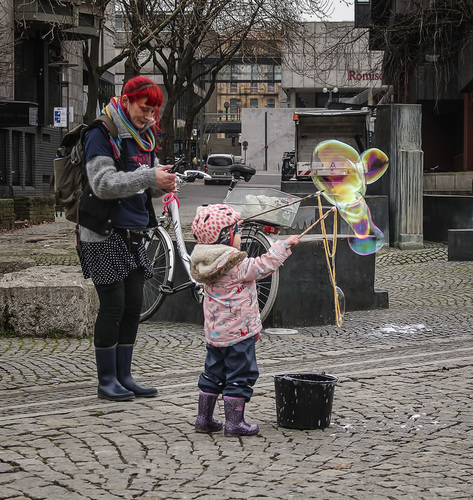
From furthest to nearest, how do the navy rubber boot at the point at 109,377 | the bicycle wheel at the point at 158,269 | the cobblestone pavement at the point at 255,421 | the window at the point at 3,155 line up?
the window at the point at 3,155 < the bicycle wheel at the point at 158,269 < the navy rubber boot at the point at 109,377 < the cobblestone pavement at the point at 255,421

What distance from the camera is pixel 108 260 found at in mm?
6004

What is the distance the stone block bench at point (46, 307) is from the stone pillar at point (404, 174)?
30.1ft

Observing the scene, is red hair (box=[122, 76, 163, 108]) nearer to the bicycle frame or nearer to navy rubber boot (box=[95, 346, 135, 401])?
navy rubber boot (box=[95, 346, 135, 401])

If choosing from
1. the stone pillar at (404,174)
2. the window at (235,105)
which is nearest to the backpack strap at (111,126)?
the stone pillar at (404,174)

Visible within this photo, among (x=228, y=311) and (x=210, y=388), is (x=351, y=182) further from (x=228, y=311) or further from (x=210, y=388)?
(x=210, y=388)

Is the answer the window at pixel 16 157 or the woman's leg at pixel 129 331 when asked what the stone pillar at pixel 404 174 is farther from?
the window at pixel 16 157

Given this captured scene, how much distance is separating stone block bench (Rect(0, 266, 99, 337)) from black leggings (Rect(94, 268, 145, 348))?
2401mm

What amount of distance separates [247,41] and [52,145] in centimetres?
1067

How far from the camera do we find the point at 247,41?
3047 centimetres

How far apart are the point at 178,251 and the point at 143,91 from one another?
327cm

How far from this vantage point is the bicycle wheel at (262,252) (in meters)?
8.70

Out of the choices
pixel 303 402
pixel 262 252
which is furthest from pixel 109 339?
pixel 262 252

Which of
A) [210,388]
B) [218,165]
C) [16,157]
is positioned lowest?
[210,388]

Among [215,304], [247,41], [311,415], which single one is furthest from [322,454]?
[247,41]
